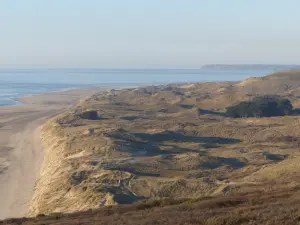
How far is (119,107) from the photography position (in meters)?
118

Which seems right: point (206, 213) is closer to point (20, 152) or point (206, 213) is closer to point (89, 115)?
point (20, 152)

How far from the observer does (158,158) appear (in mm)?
51750

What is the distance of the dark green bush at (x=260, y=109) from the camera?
312 ft

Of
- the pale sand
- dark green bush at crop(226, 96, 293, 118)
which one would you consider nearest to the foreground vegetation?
the pale sand

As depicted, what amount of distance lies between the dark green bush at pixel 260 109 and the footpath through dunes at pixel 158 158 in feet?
10.6

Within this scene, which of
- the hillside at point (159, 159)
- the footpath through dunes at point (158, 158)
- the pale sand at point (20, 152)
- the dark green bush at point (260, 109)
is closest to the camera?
the hillside at point (159, 159)

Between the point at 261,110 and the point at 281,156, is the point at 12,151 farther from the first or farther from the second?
Result: the point at 261,110

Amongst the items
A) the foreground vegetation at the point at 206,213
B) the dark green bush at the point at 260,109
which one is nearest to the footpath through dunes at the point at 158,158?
the dark green bush at the point at 260,109

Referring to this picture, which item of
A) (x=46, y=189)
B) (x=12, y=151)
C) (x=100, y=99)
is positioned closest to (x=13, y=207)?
(x=46, y=189)

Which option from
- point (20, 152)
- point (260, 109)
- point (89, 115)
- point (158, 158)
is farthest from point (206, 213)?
point (260, 109)

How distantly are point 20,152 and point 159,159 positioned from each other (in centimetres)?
2308

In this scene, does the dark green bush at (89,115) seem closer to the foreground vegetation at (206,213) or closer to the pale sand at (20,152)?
the pale sand at (20,152)

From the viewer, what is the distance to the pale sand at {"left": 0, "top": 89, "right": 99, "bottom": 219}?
4354 cm

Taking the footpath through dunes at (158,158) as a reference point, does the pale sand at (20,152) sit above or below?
below
